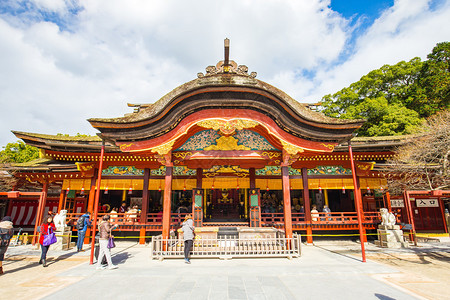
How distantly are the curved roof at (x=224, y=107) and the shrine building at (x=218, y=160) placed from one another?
1.5 inches

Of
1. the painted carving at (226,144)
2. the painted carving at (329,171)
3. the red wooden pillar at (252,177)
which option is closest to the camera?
the painted carving at (226,144)

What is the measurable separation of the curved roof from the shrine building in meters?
0.04

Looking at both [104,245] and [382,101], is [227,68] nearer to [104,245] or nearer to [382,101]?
[104,245]

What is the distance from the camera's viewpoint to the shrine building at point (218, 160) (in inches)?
341

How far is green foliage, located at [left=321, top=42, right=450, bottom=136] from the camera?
24.5 meters

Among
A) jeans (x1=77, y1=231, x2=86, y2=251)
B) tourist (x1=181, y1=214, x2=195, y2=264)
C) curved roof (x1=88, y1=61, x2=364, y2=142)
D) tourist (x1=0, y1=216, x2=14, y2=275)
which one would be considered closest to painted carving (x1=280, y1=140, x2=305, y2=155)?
curved roof (x1=88, y1=61, x2=364, y2=142)

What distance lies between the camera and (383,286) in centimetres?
542

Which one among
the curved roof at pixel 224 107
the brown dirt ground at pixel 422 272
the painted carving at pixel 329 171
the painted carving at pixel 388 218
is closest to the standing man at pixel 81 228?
the curved roof at pixel 224 107

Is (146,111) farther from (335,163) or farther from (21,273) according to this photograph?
(335,163)

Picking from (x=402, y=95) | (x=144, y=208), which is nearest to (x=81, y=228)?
(x=144, y=208)

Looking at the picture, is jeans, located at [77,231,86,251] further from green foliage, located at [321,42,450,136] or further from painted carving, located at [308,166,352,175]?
green foliage, located at [321,42,450,136]

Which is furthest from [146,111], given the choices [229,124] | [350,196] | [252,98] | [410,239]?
[350,196]

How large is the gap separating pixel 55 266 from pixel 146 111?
6.62 meters

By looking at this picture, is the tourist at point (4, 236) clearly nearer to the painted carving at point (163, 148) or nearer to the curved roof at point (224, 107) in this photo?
the curved roof at point (224, 107)
